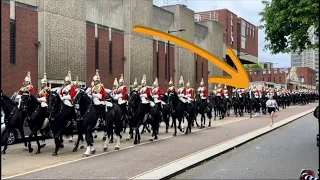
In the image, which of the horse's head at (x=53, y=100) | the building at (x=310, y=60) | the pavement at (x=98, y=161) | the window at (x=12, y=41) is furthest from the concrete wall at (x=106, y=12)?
the building at (x=310, y=60)

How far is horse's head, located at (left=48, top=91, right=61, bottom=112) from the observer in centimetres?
1229

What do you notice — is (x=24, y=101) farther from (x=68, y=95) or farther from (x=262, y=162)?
→ (x=262, y=162)

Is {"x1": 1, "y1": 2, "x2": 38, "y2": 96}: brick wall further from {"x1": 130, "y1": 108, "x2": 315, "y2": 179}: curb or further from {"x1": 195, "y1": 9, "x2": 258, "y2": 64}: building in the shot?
{"x1": 195, "y1": 9, "x2": 258, "y2": 64}: building

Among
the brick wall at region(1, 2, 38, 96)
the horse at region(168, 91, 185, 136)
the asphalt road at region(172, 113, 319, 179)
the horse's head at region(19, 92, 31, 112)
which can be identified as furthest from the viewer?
the brick wall at region(1, 2, 38, 96)

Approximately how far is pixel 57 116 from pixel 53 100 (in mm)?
529

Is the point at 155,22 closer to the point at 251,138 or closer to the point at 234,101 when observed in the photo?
the point at 234,101

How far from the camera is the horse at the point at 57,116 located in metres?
12.3

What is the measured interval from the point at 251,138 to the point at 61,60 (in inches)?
575

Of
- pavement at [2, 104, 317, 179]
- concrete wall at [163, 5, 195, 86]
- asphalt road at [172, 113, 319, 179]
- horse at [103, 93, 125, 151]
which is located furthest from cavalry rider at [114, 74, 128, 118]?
concrete wall at [163, 5, 195, 86]

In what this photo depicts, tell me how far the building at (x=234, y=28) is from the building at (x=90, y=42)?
11585 mm

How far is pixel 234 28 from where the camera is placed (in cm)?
5809

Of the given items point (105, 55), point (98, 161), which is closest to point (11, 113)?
point (98, 161)

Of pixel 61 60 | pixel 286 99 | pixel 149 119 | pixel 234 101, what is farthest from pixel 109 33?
pixel 286 99

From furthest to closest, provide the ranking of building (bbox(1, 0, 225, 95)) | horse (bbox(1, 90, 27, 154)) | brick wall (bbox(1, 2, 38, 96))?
building (bbox(1, 0, 225, 95)), brick wall (bbox(1, 2, 38, 96)), horse (bbox(1, 90, 27, 154))
